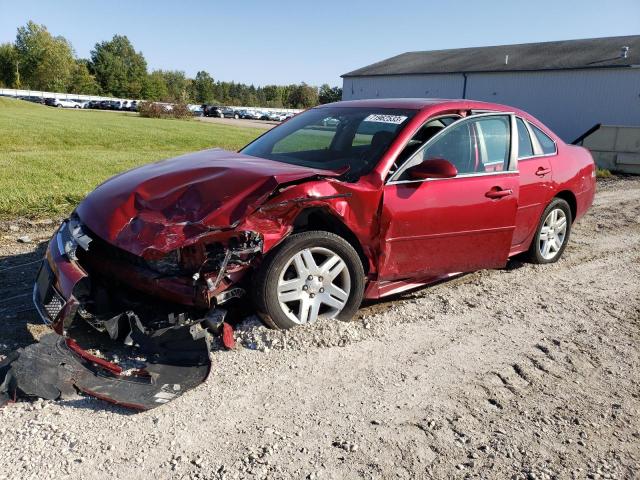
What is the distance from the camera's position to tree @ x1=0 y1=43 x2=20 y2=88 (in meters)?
89.2

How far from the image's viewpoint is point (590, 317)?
4656mm

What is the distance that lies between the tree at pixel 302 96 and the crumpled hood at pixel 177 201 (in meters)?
98.6

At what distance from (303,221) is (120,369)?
59.3 inches

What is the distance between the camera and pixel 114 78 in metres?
102

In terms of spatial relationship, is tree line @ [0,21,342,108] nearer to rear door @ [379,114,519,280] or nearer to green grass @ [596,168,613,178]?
green grass @ [596,168,613,178]

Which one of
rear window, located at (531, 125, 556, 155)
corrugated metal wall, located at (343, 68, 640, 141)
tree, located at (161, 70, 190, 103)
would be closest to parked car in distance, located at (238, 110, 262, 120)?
corrugated metal wall, located at (343, 68, 640, 141)

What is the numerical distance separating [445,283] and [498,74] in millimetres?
36596

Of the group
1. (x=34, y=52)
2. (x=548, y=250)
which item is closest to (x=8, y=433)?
(x=548, y=250)

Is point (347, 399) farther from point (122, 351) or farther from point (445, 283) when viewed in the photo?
point (445, 283)

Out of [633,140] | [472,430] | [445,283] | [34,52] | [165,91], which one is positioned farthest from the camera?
[165,91]

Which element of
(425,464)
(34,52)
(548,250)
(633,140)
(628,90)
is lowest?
(425,464)

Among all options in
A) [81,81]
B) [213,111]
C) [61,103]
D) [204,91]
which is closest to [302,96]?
[204,91]

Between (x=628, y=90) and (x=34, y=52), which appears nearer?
(x=628, y=90)

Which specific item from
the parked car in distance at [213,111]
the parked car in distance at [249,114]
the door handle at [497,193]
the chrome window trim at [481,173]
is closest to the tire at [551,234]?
the chrome window trim at [481,173]
